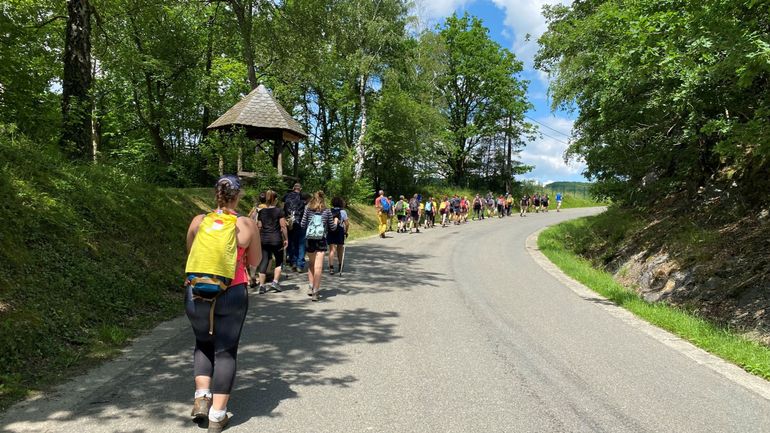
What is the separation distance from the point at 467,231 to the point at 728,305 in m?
14.4

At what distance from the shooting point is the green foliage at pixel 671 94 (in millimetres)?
5973

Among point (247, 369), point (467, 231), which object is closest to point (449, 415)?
point (247, 369)

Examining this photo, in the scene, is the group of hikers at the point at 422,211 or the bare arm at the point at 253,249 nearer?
the bare arm at the point at 253,249

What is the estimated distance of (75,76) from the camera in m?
9.09

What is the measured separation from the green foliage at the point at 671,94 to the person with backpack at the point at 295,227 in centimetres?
664

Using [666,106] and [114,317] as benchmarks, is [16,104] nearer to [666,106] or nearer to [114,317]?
[114,317]

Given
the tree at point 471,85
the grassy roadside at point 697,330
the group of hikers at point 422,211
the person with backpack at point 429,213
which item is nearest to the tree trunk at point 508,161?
the tree at point 471,85

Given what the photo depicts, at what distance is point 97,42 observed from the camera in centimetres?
1416

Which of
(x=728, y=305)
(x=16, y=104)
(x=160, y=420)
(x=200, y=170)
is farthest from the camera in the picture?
(x=200, y=170)

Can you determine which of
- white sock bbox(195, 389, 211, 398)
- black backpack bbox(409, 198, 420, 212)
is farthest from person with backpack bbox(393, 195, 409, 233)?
white sock bbox(195, 389, 211, 398)

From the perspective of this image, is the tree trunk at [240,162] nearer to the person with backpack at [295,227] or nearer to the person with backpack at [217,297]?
the person with backpack at [295,227]

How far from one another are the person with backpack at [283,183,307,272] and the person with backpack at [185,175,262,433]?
21.1 feet

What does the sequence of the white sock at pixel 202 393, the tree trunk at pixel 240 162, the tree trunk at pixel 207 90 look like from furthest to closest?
the tree trunk at pixel 207 90, the tree trunk at pixel 240 162, the white sock at pixel 202 393

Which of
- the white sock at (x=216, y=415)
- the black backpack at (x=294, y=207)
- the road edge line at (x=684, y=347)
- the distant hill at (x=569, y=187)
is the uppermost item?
the distant hill at (x=569, y=187)
